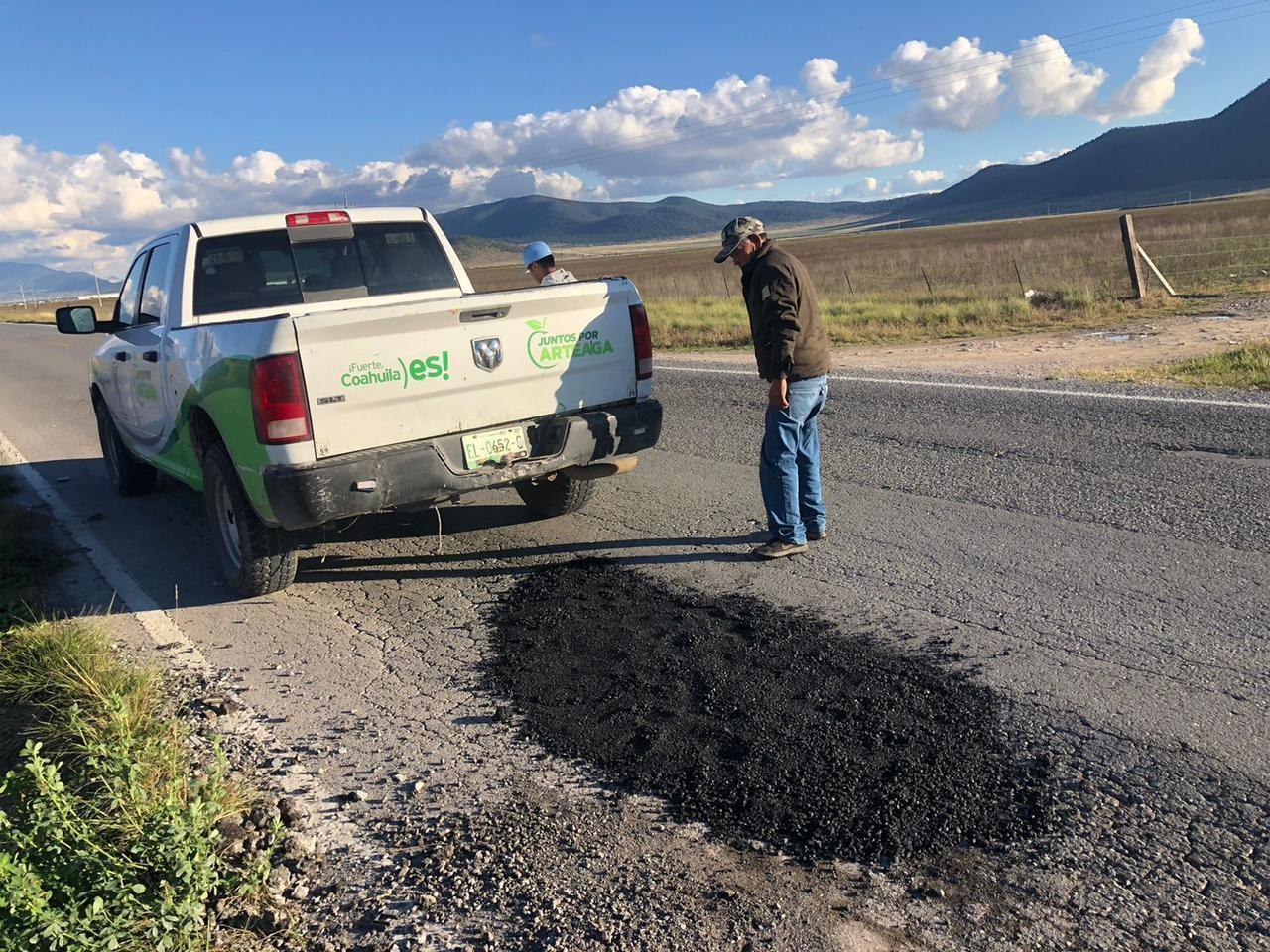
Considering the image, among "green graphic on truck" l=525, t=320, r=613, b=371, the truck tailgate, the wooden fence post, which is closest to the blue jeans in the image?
the truck tailgate

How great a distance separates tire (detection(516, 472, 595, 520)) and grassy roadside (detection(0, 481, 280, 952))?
9.99 ft

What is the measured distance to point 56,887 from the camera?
262 centimetres

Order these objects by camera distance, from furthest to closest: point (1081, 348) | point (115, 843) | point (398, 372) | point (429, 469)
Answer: point (1081, 348) → point (429, 469) → point (398, 372) → point (115, 843)

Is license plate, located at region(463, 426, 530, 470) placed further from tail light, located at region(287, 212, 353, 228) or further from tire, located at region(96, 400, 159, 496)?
tire, located at region(96, 400, 159, 496)

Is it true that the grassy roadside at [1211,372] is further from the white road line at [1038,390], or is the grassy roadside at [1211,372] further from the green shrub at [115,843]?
the green shrub at [115,843]

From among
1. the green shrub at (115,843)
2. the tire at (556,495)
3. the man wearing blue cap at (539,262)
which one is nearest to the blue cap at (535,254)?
the man wearing blue cap at (539,262)

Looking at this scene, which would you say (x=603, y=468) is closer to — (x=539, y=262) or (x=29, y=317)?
(x=539, y=262)

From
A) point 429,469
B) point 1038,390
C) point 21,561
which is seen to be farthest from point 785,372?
point 1038,390

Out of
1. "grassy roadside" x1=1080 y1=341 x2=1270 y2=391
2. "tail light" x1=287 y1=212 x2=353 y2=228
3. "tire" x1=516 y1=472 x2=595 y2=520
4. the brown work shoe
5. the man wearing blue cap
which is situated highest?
"tail light" x1=287 y1=212 x2=353 y2=228

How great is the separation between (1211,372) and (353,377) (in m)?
9.04

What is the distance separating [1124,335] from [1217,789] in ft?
42.4

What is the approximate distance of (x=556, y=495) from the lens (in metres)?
6.79

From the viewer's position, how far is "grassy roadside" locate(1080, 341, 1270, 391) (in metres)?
9.58

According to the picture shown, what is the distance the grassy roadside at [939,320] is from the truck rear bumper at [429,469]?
10846mm
